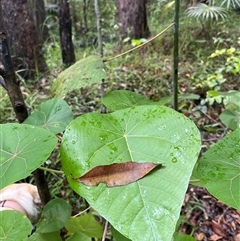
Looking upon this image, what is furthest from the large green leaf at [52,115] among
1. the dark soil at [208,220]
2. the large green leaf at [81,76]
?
the dark soil at [208,220]

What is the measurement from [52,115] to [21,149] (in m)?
0.24

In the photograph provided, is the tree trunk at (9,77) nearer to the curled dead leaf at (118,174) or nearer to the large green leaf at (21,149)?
the large green leaf at (21,149)

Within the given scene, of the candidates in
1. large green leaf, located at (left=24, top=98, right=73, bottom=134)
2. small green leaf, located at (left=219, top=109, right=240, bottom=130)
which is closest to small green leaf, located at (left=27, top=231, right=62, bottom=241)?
large green leaf, located at (left=24, top=98, right=73, bottom=134)

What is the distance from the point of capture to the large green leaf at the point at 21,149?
45 cm

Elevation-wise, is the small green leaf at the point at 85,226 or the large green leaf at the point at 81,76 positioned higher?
the large green leaf at the point at 81,76

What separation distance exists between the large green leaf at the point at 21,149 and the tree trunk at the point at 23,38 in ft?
7.00

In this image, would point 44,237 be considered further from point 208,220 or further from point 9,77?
point 208,220

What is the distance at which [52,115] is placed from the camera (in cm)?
74

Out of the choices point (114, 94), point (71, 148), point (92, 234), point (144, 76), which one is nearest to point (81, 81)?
point (114, 94)

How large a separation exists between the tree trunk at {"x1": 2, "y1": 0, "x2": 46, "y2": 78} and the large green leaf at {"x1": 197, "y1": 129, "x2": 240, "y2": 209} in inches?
90.3

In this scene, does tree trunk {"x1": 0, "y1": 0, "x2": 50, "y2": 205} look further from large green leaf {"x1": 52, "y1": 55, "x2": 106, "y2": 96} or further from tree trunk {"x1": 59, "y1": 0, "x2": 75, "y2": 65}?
tree trunk {"x1": 59, "y1": 0, "x2": 75, "y2": 65}

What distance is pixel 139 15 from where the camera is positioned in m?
3.38

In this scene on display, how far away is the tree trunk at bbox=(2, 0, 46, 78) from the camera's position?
2525 mm

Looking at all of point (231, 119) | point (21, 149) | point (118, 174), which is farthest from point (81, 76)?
point (231, 119)
